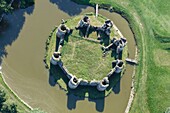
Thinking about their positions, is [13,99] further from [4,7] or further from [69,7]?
[69,7]

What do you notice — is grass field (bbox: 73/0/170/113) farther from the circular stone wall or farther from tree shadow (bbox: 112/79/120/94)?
the circular stone wall

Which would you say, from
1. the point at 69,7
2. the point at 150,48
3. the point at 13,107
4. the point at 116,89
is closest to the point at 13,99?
the point at 13,107

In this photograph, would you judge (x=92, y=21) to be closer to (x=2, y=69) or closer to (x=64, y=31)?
(x=64, y=31)

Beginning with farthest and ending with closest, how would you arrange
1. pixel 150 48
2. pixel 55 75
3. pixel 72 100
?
pixel 150 48 → pixel 55 75 → pixel 72 100

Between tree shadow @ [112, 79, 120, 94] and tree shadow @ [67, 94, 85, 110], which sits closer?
tree shadow @ [67, 94, 85, 110]

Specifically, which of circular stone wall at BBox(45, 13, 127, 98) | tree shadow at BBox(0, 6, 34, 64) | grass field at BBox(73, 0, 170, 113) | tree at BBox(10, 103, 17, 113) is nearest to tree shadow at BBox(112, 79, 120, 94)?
circular stone wall at BBox(45, 13, 127, 98)

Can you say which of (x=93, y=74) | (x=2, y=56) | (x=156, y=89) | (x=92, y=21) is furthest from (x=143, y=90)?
(x=2, y=56)
